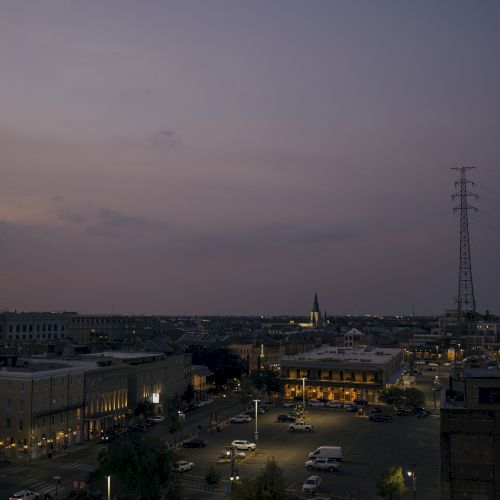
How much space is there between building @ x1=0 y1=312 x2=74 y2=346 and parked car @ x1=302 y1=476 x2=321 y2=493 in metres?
82.0

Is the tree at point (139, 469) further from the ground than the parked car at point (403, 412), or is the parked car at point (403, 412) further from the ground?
the tree at point (139, 469)

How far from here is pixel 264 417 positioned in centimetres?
7156

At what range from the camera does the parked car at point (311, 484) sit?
39.8m

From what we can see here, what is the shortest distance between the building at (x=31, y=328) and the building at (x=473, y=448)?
9157 cm

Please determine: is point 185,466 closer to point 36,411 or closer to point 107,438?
point 36,411

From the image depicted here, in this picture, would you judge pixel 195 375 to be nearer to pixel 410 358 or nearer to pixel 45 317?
pixel 45 317

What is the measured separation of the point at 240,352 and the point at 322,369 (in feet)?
120

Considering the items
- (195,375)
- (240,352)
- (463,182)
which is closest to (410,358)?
(240,352)

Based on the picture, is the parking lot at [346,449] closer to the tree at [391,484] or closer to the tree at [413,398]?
the tree at [413,398]

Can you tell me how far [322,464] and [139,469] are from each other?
1710cm

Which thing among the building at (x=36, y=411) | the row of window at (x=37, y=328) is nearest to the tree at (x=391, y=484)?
the building at (x=36, y=411)

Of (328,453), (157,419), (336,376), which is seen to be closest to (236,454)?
(328,453)

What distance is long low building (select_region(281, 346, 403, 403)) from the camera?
3386 inches

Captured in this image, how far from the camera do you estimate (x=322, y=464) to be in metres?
46.1
